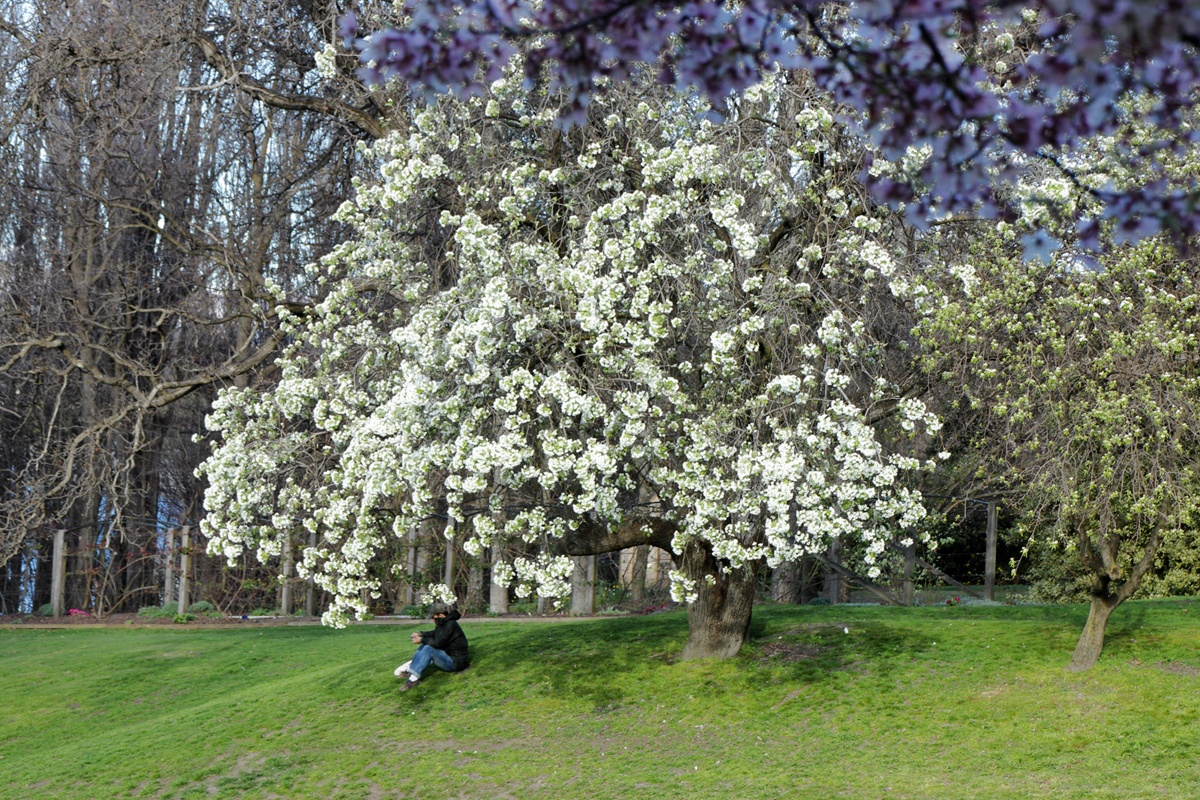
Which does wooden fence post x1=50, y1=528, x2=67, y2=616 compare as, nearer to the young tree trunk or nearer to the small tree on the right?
the small tree on the right

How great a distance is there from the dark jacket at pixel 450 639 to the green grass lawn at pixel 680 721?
0.76ft

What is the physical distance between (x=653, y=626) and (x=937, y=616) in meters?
3.62

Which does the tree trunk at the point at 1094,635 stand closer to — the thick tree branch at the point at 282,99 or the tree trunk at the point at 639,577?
the thick tree branch at the point at 282,99

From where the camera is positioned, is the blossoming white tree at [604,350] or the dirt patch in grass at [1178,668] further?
the dirt patch in grass at [1178,668]

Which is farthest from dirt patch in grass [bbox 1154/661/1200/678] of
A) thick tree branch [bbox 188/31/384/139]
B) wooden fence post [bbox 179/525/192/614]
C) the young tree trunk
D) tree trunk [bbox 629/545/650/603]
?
wooden fence post [bbox 179/525/192/614]

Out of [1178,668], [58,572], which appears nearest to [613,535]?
[1178,668]

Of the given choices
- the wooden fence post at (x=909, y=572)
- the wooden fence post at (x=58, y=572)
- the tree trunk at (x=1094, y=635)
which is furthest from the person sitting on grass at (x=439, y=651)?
the wooden fence post at (x=58, y=572)

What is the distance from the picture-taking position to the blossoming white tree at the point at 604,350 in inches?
412

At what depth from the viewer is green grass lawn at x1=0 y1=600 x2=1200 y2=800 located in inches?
410

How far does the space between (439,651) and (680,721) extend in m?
3.23

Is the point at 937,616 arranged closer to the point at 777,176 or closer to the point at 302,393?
the point at 777,176

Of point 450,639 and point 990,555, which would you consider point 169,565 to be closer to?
point 450,639

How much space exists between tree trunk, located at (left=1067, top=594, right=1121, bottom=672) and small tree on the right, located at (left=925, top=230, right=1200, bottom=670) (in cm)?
78

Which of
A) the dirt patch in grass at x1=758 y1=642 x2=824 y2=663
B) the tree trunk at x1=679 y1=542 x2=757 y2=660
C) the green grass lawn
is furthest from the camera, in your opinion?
the dirt patch in grass at x1=758 y1=642 x2=824 y2=663
